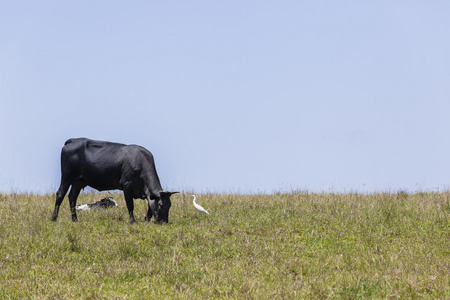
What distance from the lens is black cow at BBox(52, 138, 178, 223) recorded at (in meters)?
14.7

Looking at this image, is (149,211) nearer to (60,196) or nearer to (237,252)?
(60,196)

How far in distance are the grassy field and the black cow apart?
2.58 ft

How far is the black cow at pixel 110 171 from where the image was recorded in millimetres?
14680

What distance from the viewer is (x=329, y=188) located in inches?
802

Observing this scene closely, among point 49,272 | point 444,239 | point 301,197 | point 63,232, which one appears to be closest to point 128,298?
point 49,272

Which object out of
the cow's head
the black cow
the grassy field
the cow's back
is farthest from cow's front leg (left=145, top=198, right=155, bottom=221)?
the cow's back

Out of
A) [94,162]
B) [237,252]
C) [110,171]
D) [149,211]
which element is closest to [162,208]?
[149,211]

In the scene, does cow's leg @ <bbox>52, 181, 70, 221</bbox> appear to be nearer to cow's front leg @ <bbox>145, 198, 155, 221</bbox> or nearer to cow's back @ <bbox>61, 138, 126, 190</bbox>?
cow's back @ <bbox>61, 138, 126, 190</bbox>

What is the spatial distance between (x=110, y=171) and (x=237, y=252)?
20.4ft

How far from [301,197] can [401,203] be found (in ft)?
10.9

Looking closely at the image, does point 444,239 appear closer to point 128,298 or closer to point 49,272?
point 128,298

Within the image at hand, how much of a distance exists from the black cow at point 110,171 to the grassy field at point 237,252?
0.79m

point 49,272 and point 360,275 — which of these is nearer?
point 360,275

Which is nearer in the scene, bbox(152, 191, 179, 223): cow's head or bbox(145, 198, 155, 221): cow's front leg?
bbox(152, 191, 179, 223): cow's head
